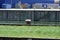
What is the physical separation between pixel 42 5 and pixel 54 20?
18.2m

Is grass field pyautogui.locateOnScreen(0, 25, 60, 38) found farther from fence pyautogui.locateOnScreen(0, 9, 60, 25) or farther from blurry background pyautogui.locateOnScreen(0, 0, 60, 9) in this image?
blurry background pyautogui.locateOnScreen(0, 0, 60, 9)

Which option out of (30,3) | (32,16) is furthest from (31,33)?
(30,3)

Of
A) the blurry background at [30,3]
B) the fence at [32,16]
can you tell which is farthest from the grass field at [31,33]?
the blurry background at [30,3]

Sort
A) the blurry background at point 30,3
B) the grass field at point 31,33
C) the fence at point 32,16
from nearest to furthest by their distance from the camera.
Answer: the grass field at point 31,33 < the fence at point 32,16 < the blurry background at point 30,3

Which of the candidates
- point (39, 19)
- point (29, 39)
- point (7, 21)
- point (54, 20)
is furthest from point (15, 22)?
point (29, 39)

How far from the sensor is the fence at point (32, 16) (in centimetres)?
1059

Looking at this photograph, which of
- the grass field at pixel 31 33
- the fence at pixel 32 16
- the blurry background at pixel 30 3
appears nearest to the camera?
the grass field at pixel 31 33

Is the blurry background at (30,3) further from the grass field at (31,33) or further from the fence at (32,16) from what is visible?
the grass field at (31,33)

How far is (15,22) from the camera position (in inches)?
421

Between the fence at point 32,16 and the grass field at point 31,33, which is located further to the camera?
the fence at point 32,16

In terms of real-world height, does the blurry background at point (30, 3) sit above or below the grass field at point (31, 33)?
below

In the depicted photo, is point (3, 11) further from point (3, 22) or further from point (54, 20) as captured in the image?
point (54, 20)

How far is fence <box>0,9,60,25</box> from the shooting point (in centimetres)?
1059

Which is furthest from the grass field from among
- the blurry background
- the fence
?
the blurry background
